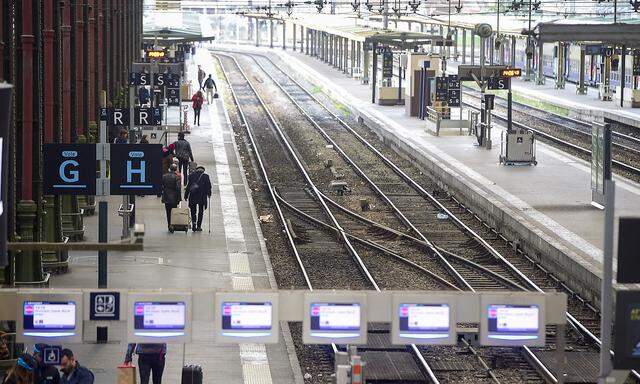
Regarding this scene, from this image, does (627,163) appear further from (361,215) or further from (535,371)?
(535,371)

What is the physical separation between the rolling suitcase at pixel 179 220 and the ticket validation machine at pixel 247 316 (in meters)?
15.5

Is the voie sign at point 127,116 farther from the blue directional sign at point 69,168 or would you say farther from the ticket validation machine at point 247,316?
the ticket validation machine at point 247,316

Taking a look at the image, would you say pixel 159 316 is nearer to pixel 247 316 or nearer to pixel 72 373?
pixel 247 316

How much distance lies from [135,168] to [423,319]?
7.30 metres

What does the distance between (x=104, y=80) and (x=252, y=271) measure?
21.9 m

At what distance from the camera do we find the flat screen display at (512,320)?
15.4 metres

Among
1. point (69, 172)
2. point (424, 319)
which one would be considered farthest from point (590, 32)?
point (424, 319)

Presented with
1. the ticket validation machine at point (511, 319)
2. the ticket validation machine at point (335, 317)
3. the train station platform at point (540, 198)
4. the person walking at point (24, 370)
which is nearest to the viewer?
the ticket validation machine at point (335, 317)

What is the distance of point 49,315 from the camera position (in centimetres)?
1536

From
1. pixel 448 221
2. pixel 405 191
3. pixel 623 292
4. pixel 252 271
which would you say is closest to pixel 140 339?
pixel 623 292

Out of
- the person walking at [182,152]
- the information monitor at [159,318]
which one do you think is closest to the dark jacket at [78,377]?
the information monitor at [159,318]

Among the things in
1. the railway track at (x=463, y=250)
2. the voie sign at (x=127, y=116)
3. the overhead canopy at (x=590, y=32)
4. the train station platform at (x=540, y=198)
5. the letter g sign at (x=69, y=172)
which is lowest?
the railway track at (x=463, y=250)

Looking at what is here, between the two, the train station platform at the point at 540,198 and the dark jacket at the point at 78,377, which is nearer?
the dark jacket at the point at 78,377

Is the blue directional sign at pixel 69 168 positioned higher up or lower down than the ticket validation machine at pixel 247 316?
higher up
